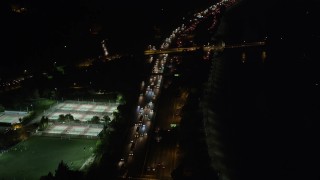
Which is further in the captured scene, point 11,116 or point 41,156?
point 11,116

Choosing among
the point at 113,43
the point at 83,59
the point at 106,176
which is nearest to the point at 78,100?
the point at 83,59

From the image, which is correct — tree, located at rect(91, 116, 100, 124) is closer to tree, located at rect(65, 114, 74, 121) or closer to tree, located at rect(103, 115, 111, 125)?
tree, located at rect(103, 115, 111, 125)

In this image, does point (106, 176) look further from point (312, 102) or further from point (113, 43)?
point (113, 43)

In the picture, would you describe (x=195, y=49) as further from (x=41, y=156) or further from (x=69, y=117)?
(x=41, y=156)

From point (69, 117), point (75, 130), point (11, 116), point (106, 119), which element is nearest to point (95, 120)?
point (106, 119)

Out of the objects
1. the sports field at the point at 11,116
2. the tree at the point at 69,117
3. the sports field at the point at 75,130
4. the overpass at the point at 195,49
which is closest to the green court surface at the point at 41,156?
the sports field at the point at 75,130

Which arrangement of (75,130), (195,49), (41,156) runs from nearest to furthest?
(41,156), (75,130), (195,49)

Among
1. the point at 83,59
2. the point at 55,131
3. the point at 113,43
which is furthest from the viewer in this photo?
the point at 113,43

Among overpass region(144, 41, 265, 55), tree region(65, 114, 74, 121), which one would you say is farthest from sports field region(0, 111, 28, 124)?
overpass region(144, 41, 265, 55)

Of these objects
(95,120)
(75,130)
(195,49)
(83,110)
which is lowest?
(75,130)
